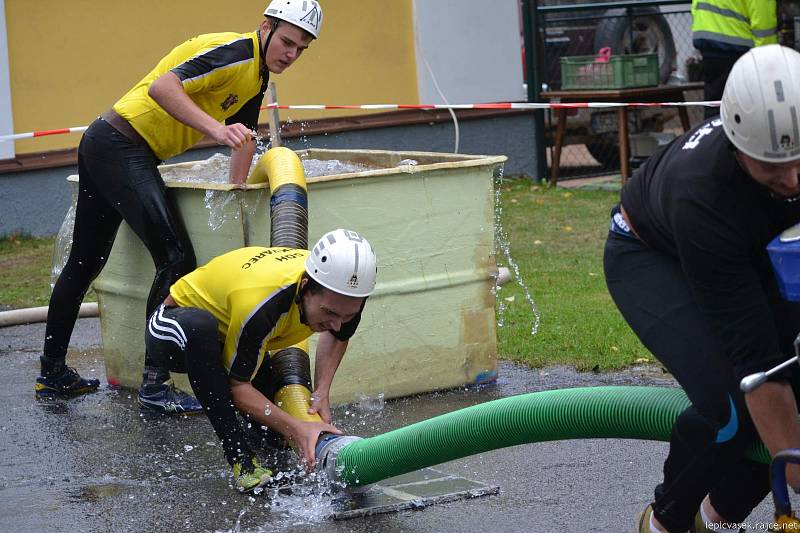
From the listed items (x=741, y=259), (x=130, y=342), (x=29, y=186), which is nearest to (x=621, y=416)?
(x=741, y=259)

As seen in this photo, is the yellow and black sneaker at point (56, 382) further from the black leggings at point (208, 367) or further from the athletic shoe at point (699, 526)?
the athletic shoe at point (699, 526)

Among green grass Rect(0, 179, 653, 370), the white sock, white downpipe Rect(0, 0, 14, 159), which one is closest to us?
the white sock

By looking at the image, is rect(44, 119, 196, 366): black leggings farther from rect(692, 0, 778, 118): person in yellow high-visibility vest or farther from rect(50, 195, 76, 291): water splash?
rect(692, 0, 778, 118): person in yellow high-visibility vest

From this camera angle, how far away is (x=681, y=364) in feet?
11.1

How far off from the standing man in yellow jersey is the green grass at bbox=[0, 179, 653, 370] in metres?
1.99

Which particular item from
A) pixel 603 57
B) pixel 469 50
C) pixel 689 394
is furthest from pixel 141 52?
pixel 689 394

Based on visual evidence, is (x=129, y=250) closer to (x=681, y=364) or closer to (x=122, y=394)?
(x=122, y=394)

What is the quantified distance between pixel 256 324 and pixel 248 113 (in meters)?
1.96

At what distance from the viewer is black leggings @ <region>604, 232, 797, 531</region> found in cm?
331

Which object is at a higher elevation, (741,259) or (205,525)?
(741,259)

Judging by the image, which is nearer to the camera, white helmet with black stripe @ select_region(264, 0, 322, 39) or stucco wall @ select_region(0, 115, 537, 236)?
white helmet with black stripe @ select_region(264, 0, 322, 39)

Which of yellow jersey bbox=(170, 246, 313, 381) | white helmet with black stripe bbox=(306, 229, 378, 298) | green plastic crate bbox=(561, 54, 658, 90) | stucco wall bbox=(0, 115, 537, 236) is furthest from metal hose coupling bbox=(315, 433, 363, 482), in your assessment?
green plastic crate bbox=(561, 54, 658, 90)

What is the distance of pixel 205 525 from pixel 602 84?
8717mm

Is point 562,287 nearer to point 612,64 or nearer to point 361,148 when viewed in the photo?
point 612,64
